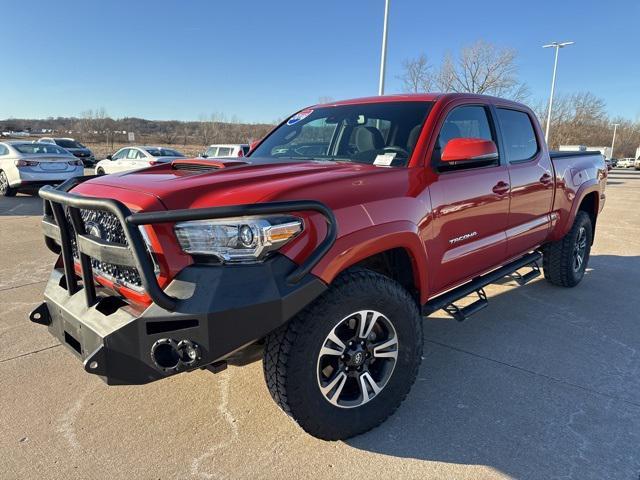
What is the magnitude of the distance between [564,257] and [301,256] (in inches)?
161

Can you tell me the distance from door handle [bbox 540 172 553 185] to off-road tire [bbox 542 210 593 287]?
37.6 inches

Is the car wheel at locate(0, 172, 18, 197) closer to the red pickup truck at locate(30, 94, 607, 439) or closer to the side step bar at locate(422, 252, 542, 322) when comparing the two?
the red pickup truck at locate(30, 94, 607, 439)

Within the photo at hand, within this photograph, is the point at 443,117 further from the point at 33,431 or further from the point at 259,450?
the point at 33,431

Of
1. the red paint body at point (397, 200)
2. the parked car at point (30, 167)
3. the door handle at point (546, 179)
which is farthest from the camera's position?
the parked car at point (30, 167)

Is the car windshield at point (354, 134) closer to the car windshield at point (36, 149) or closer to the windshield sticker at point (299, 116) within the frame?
the windshield sticker at point (299, 116)

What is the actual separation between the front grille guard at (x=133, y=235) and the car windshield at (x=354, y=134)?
1056 mm

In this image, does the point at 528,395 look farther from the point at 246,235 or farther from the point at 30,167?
the point at 30,167

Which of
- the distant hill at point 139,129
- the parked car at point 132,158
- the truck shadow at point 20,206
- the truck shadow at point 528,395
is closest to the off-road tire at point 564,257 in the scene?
the truck shadow at point 528,395

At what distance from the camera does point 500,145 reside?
382 centimetres

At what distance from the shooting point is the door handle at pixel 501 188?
3.53 meters

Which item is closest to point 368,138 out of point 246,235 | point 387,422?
point 246,235

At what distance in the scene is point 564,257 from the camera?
5.13 metres

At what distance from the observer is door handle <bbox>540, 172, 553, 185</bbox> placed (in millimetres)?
4301

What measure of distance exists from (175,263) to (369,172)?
117 centimetres
